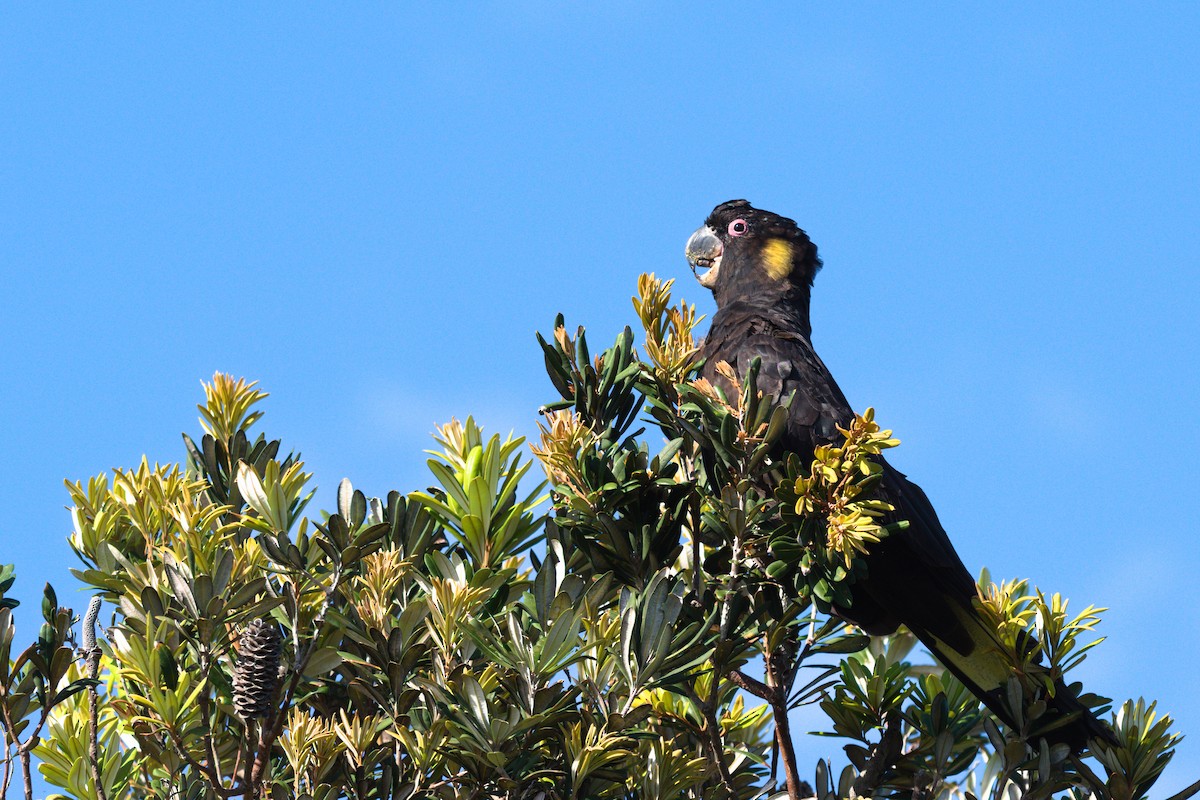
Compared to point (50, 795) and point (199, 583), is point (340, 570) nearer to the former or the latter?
point (199, 583)

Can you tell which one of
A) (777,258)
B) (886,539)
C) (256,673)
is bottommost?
(256,673)

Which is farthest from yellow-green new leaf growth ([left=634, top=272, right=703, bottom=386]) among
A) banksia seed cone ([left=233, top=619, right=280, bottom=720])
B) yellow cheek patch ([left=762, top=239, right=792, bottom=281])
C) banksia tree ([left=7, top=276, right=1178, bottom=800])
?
yellow cheek patch ([left=762, top=239, right=792, bottom=281])

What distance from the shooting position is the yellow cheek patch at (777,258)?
561 cm

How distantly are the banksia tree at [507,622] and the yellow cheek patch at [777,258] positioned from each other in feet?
7.79

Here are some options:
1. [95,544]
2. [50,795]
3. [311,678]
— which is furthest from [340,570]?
[50,795]

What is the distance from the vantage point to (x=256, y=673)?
2729 millimetres

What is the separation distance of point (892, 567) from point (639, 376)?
1.59 metres

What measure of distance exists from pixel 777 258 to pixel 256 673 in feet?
11.7

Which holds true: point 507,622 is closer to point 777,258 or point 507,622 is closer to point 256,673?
point 256,673

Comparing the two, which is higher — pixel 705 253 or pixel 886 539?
pixel 705 253

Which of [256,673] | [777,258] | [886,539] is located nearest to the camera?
[256,673]

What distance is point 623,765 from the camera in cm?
285

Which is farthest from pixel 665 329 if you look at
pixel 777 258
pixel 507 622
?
pixel 777 258

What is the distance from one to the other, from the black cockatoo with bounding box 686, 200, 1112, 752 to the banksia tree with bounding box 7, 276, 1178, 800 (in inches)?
10.8
